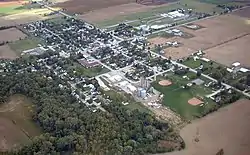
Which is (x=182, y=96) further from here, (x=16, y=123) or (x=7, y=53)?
(x=7, y=53)

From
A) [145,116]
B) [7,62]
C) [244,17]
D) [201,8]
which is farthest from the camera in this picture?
[201,8]

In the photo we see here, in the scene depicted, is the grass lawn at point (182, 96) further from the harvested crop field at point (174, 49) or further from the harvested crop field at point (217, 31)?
the harvested crop field at point (217, 31)

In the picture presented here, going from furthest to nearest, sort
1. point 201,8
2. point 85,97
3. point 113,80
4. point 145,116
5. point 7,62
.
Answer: point 201,8 < point 7,62 < point 113,80 < point 85,97 < point 145,116

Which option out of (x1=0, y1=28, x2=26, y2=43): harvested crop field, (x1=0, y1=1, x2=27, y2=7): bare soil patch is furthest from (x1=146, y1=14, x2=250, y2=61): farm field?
(x1=0, y1=1, x2=27, y2=7): bare soil patch

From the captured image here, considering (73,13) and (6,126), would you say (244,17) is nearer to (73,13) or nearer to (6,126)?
(73,13)

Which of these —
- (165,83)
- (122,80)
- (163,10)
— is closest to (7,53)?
(122,80)

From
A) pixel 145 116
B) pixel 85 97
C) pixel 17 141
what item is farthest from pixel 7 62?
pixel 145 116

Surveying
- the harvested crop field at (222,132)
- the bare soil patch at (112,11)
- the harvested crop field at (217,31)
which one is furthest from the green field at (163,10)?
the harvested crop field at (222,132)
